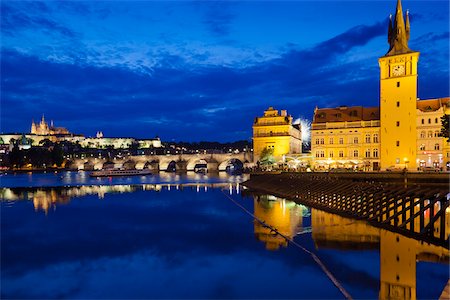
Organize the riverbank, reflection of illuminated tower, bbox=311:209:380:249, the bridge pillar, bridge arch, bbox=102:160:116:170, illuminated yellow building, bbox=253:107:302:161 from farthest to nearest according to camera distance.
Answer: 1. bridge arch, bbox=102:160:116:170
2. the bridge pillar
3. illuminated yellow building, bbox=253:107:302:161
4. the riverbank
5. reflection of illuminated tower, bbox=311:209:380:249

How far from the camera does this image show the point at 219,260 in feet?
57.7

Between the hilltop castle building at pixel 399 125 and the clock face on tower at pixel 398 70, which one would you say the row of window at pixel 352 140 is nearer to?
the hilltop castle building at pixel 399 125

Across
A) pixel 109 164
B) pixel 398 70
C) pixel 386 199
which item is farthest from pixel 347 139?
pixel 109 164

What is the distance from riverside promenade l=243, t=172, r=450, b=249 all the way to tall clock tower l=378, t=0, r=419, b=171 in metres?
17.3

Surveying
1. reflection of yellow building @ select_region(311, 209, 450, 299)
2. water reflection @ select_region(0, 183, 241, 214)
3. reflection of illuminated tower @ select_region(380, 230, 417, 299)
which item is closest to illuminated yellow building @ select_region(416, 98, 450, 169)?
water reflection @ select_region(0, 183, 241, 214)

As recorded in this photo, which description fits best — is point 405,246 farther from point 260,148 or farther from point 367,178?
point 260,148

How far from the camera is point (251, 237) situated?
21.6 meters

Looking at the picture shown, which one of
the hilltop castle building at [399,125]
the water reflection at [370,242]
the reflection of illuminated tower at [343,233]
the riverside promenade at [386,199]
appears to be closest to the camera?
the water reflection at [370,242]

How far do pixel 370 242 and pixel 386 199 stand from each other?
7882 millimetres

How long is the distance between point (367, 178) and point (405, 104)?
890 inches

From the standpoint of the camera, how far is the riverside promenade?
67.8 ft

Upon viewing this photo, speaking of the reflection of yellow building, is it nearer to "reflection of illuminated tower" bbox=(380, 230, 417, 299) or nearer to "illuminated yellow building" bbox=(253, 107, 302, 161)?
"reflection of illuminated tower" bbox=(380, 230, 417, 299)

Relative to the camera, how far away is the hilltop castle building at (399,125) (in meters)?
66.4

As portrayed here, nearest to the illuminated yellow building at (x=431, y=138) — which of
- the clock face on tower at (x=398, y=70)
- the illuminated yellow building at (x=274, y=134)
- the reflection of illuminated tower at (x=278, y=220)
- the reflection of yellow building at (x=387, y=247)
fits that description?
the clock face on tower at (x=398, y=70)
